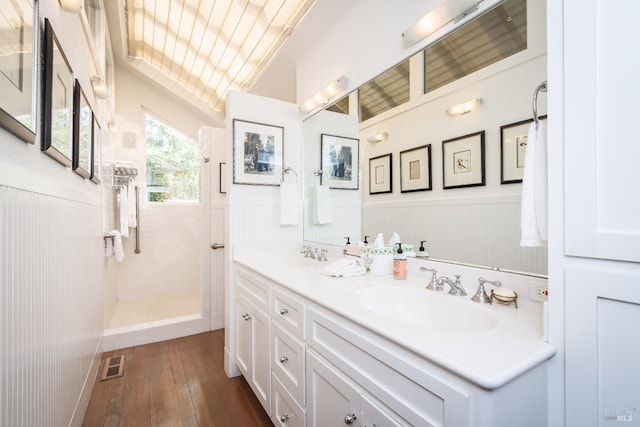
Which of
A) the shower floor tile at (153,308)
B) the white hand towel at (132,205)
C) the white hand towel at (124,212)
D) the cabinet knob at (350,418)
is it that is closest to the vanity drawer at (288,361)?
the cabinet knob at (350,418)

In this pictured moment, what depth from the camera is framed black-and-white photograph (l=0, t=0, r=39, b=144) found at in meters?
0.76

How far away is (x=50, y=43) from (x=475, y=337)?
1805 millimetres

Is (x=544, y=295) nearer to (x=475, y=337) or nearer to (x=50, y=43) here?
(x=475, y=337)

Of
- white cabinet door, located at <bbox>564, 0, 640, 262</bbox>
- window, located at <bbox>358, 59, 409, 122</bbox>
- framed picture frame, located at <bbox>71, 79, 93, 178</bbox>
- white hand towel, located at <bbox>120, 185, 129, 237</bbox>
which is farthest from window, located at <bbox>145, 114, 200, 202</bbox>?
white cabinet door, located at <bbox>564, 0, 640, 262</bbox>

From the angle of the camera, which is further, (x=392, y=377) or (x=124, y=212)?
(x=124, y=212)

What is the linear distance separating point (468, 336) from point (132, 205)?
4.00 m

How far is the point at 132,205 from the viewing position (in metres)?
3.64

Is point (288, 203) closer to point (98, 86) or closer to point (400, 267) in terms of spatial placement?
point (400, 267)

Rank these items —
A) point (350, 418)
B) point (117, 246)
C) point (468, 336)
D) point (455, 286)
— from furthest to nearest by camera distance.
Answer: point (117, 246) < point (455, 286) < point (350, 418) < point (468, 336)

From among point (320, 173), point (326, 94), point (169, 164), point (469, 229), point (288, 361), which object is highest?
point (326, 94)

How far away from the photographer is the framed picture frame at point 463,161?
4.13 feet

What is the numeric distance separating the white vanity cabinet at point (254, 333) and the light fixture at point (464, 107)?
51.0 inches

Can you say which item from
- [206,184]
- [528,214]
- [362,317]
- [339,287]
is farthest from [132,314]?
[528,214]

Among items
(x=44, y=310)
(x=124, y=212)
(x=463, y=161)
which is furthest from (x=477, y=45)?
(x=124, y=212)
